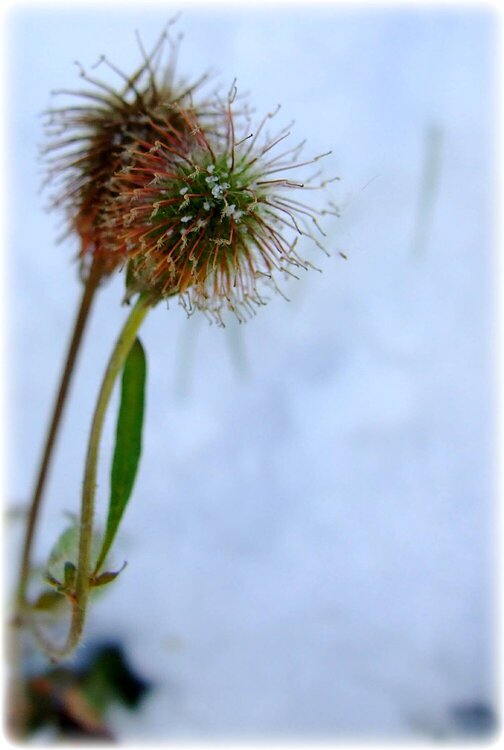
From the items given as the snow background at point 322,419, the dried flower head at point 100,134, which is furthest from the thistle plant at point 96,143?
the snow background at point 322,419

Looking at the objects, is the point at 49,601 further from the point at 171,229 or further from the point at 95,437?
the point at 171,229

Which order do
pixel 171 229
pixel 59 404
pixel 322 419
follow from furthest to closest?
pixel 322 419
pixel 59 404
pixel 171 229

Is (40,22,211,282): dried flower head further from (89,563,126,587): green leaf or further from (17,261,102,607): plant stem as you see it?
(89,563,126,587): green leaf

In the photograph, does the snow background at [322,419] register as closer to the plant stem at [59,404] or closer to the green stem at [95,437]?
the plant stem at [59,404]

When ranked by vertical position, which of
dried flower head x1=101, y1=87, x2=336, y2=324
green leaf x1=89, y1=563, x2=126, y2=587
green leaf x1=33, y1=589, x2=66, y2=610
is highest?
dried flower head x1=101, y1=87, x2=336, y2=324

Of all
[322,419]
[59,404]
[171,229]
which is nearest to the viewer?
[171,229]

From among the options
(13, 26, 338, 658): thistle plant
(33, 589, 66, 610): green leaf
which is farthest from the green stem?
(33, 589, 66, 610): green leaf

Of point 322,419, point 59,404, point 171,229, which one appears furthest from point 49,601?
point 322,419
